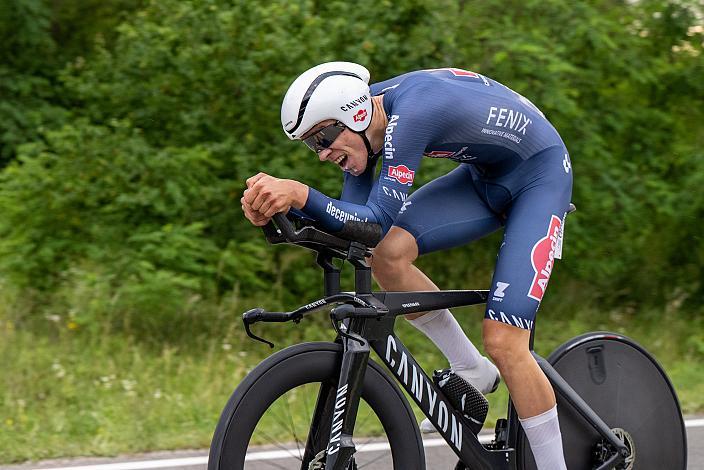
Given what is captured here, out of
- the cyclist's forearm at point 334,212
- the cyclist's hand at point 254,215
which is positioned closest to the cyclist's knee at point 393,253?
the cyclist's forearm at point 334,212

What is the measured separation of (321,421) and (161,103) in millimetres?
4881

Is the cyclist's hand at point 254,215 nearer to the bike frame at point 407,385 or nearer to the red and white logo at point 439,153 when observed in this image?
the bike frame at point 407,385

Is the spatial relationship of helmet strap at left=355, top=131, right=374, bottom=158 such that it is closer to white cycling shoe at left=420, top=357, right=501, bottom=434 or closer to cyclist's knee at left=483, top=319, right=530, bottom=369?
cyclist's knee at left=483, top=319, right=530, bottom=369

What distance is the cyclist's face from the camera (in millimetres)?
3461

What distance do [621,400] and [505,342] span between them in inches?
31.8

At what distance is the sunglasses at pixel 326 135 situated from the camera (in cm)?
341

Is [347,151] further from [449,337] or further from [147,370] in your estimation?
[147,370]

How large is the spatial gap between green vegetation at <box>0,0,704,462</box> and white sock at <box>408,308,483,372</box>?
2.21 meters

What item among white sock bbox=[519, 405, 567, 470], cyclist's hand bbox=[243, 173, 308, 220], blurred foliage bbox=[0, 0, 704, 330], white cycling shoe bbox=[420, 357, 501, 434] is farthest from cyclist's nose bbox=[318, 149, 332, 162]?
blurred foliage bbox=[0, 0, 704, 330]

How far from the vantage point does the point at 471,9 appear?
8281mm

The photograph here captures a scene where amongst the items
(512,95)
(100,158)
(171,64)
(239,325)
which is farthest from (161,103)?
(512,95)

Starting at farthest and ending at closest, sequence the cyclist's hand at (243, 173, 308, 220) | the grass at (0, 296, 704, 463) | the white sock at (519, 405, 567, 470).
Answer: the grass at (0, 296, 704, 463)
the white sock at (519, 405, 567, 470)
the cyclist's hand at (243, 173, 308, 220)

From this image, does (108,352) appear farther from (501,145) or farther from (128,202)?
(501,145)

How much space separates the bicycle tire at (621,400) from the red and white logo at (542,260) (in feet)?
1.59
